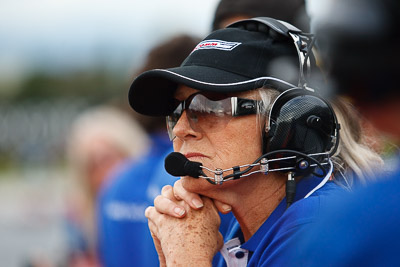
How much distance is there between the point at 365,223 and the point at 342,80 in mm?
254

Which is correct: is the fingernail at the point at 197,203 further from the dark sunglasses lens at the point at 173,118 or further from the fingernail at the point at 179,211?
the dark sunglasses lens at the point at 173,118

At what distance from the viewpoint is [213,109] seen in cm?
205

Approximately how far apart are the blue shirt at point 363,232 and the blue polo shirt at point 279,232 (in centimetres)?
56

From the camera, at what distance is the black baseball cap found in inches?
78.1

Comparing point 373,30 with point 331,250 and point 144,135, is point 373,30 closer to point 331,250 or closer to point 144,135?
point 331,250

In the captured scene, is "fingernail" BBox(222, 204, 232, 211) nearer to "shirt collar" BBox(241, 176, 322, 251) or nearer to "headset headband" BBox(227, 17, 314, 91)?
"shirt collar" BBox(241, 176, 322, 251)

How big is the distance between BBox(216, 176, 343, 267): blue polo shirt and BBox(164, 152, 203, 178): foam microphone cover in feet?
0.99

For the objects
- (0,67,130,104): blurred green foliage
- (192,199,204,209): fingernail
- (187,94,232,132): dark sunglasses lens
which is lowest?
(0,67,130,104): blurred green foliage

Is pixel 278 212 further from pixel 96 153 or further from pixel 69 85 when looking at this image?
pixel 69 85

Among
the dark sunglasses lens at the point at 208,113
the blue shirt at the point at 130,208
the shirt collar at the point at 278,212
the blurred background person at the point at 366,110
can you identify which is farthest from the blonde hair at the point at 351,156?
the blue shirt at the point at 130,208

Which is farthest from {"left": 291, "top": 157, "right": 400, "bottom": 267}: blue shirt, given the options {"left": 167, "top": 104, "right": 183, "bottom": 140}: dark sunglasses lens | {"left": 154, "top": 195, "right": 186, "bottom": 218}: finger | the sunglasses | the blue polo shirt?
{"left": 167, "top": 104, "right": 183, "bottom": 140}: dark sunglasses lens

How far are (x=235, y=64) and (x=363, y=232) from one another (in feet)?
3.48

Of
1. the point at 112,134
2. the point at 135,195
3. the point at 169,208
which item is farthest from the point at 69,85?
the point at 169,208

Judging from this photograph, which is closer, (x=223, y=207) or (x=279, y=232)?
(x=279, y=232)
